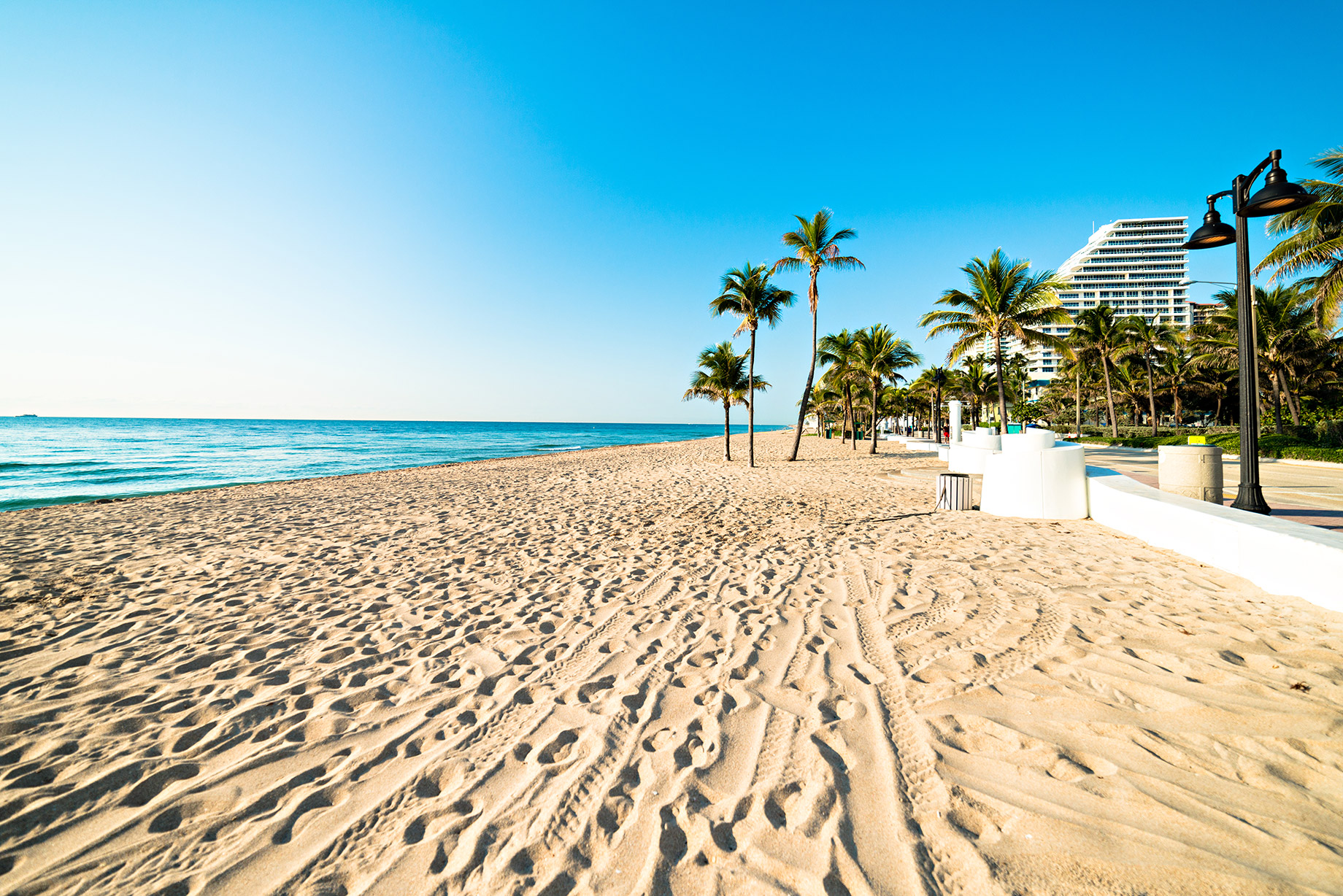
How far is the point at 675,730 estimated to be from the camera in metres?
2.62

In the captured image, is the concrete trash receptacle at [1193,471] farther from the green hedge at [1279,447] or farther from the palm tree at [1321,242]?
the palm tree at [1321,242]

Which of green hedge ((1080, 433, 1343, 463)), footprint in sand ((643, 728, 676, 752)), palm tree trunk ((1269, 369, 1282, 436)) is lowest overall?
footprint in sand ((643, 728, 676, 752))

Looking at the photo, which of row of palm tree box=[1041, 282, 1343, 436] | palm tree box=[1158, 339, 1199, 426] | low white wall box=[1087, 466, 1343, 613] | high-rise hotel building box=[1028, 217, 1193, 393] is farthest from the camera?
high-rise hotel building box=[1028, 217, 1193, 393]

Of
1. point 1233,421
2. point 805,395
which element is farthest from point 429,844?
point 1233,421

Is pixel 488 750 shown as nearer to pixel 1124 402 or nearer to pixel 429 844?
pixel 429 844

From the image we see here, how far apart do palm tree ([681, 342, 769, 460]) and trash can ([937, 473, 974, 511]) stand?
15.0 m

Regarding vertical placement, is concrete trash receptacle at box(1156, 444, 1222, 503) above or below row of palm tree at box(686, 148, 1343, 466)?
below

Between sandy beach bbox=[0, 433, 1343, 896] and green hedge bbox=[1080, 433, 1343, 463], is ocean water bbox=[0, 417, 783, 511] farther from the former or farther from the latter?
green hedge bbox=[1080, 433, 1343, 463]

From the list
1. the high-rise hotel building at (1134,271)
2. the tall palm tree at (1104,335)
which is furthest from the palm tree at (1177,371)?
the high-rise hotel building at (1134,271)

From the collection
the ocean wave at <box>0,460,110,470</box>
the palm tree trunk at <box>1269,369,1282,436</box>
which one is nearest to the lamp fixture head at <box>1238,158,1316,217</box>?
the palm tree trunk at <box>1269,369,1282,436</box>

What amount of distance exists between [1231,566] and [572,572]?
6.15 m

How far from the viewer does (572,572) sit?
536 centimetres

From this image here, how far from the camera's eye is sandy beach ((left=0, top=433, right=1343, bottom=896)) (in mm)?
1815

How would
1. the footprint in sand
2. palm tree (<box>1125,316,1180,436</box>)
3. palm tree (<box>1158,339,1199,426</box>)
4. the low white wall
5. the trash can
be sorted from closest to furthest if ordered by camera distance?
the footprint in sand
the low white wall
the trash can
palm tree (<box>1125,316,1180,436</box>)
palm tree (<box>1158,339,1199,426</box>)
